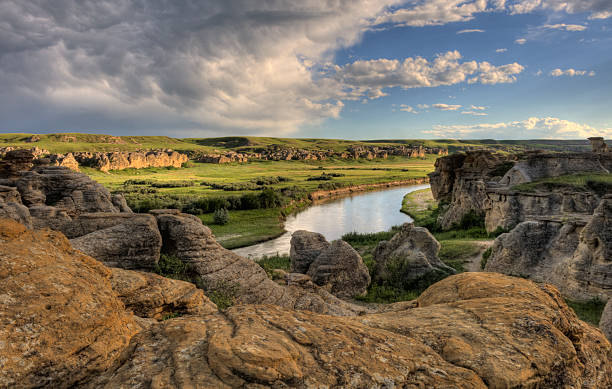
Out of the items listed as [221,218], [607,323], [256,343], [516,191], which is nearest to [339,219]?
[221,218]

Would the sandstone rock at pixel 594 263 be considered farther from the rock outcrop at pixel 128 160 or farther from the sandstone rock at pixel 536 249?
the rock outcrop at pixel 128 160

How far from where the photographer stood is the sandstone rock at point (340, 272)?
1855cm

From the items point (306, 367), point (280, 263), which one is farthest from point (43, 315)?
point (280, 263)

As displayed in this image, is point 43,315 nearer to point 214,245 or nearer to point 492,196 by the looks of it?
point 214,245

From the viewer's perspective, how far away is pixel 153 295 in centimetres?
687

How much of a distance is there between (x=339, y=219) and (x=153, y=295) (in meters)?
49.0

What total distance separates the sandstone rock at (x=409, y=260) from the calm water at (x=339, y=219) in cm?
1488

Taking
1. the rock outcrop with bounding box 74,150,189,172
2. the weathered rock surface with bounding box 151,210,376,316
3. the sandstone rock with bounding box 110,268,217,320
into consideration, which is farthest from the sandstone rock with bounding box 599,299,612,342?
the rock outcrop with bounding box 74,150,189,172

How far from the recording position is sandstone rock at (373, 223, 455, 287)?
19.7m

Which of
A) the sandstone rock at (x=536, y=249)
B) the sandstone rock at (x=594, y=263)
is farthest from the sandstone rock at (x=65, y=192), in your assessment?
the sandstone rock at (x=594, y=263)

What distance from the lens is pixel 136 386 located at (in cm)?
345

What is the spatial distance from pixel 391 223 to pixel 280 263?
29.0 meters

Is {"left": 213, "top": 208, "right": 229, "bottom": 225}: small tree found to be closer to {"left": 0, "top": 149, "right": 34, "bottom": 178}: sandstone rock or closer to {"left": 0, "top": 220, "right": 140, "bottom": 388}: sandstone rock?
{"left": 0, "top": 149, "right": 34, "bottom": 178}: sandstone rock

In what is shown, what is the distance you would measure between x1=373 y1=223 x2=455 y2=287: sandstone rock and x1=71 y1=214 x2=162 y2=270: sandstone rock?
46.1 feet
